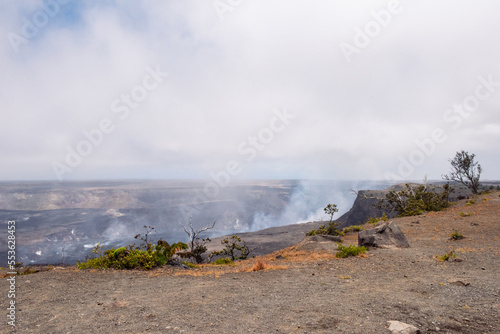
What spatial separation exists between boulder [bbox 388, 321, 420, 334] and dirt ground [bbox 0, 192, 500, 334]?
6.3 inches

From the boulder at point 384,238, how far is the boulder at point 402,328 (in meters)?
10.2

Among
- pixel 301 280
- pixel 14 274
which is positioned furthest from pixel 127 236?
pixel 301 280

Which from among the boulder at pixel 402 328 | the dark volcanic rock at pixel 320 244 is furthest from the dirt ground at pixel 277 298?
the dark volcanic rock at pixel 320 244

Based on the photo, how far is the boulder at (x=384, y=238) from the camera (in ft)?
48.4

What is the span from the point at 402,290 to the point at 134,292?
Result: 309 inches

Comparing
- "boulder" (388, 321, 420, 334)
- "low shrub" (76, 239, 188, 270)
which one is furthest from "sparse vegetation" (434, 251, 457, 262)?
"low shrub" (76, 239, 188, 270)

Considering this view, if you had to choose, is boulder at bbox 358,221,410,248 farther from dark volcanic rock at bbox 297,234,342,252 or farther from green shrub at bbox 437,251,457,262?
green shrub at bbox 437,251,457,262

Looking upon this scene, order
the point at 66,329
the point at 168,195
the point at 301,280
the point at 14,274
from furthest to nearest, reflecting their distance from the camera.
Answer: the point at 168,195, the point at 14,274, the point at 301,280, the point at 66,329

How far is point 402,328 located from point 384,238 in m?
11.1

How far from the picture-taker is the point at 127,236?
74.9m

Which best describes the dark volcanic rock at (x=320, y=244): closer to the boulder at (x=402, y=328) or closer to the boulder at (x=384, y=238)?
the boulder at (x=384, y=238)

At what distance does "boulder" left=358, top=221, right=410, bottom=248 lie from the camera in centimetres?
1474

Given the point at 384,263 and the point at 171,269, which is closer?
the point at 384,263

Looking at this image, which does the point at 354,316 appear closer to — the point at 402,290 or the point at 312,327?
the point at 312,327
